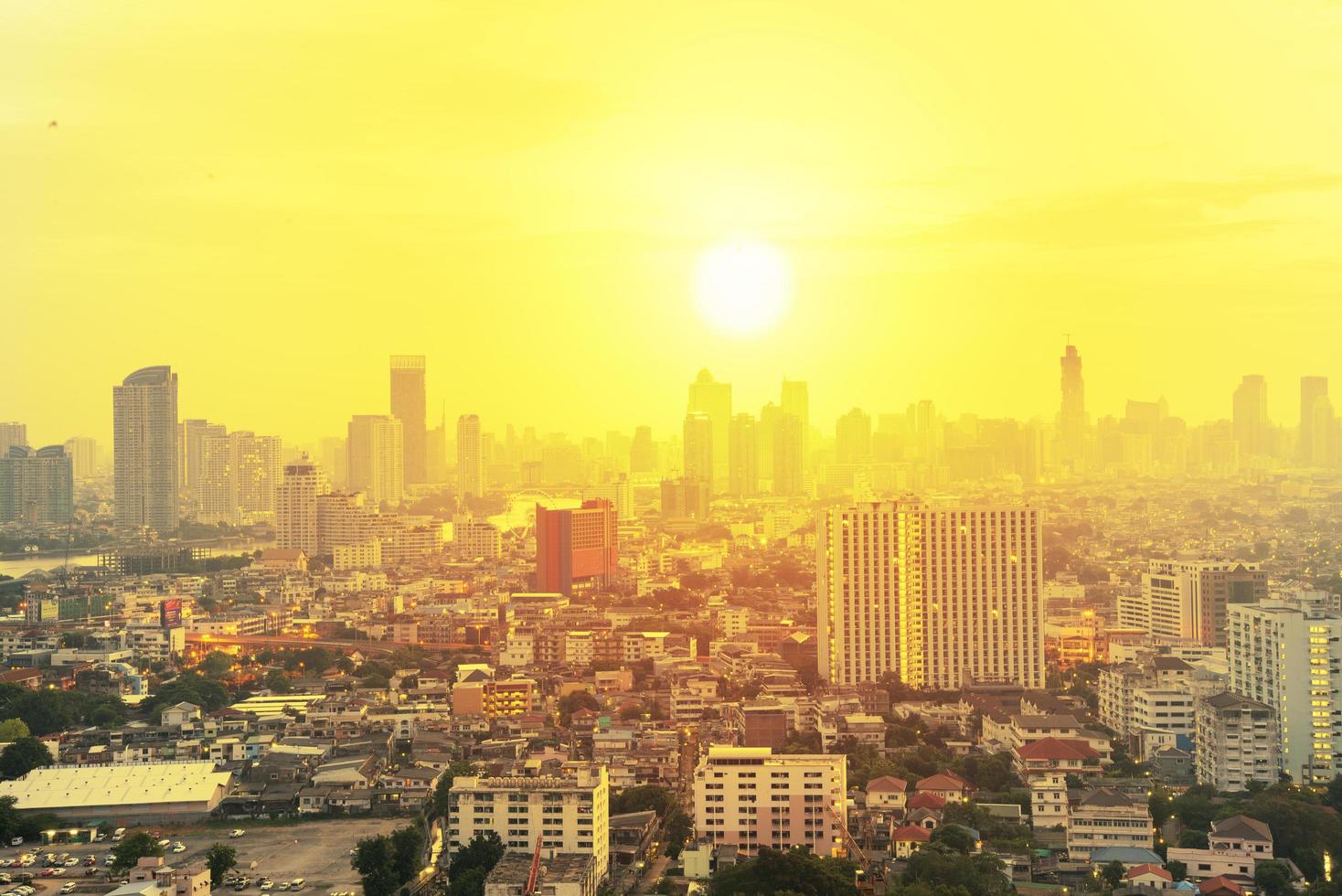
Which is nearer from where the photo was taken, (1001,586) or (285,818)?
(285,818)

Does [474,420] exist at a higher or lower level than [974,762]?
higher

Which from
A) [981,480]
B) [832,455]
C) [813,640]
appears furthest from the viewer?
[832,455]

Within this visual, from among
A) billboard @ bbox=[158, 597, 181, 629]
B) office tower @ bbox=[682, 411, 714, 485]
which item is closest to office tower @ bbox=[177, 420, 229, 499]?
office tower @ bbox=[682, 411, 714, 485]

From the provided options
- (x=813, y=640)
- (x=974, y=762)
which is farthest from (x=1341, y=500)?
(x=974, y=762)

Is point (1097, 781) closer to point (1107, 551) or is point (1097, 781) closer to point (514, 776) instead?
point (514, 776)

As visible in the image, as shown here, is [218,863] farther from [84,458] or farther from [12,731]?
[84,458]

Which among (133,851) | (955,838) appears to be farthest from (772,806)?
(133,851)
